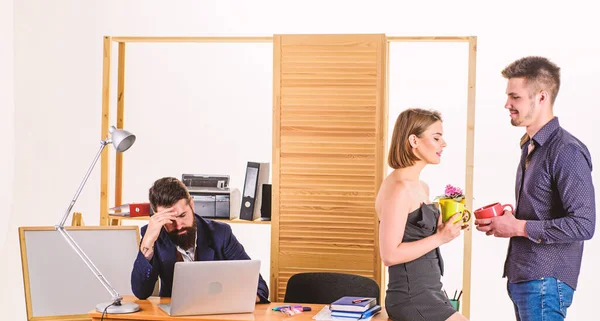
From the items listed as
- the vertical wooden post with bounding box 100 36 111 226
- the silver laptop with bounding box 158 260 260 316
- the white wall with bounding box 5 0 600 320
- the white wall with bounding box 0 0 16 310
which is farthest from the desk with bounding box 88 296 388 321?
the white wall with bounding box 0 0 16 310

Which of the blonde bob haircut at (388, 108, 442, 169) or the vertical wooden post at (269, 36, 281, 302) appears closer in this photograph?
the blonde bob haircut at (388, 108, 442, 169)

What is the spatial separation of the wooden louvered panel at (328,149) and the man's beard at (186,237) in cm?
106

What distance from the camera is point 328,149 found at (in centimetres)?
491

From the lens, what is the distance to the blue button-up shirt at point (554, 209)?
351cm

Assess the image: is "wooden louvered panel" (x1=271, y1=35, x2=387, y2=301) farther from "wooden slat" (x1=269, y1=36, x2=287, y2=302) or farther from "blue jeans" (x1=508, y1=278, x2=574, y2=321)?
"blue jeans" (x1=508, y1=278, x2=574, y2=321)

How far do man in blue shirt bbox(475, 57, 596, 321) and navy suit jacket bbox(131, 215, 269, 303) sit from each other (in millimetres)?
1199

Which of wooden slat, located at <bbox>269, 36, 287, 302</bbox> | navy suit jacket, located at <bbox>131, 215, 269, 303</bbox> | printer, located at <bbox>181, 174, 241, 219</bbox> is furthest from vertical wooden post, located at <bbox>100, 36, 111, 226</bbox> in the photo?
navy suit jacket, located at <bbox>131, 215, 269, 303</bbox>

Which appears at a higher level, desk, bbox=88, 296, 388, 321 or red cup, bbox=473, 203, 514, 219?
red cup, bbox=473, 203, 514, 219

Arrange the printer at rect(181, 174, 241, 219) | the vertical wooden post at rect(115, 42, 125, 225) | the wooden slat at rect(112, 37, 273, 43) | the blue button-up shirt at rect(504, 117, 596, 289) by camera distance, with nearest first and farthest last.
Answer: the blue button-up shirt at rect(504, 117, 596, 289) → the wooden slat at rect(112, 37, 273, 43) → the printer at rect(181, 174, 241, 219) → the vertical wooden post at rect(115, 42, 125, 225)

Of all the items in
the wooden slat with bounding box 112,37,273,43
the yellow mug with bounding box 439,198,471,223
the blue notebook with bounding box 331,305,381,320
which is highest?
the wooden slat with bounding box 112,37,273,43

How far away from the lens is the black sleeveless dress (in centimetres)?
327

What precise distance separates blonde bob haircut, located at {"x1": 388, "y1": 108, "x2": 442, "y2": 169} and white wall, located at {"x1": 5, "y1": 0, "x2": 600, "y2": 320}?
2188 mm

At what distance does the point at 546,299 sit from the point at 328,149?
179 centimetres

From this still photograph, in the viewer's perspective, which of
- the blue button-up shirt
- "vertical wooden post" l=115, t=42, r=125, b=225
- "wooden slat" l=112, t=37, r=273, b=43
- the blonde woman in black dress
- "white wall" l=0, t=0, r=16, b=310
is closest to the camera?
the blonde woman in black dress
